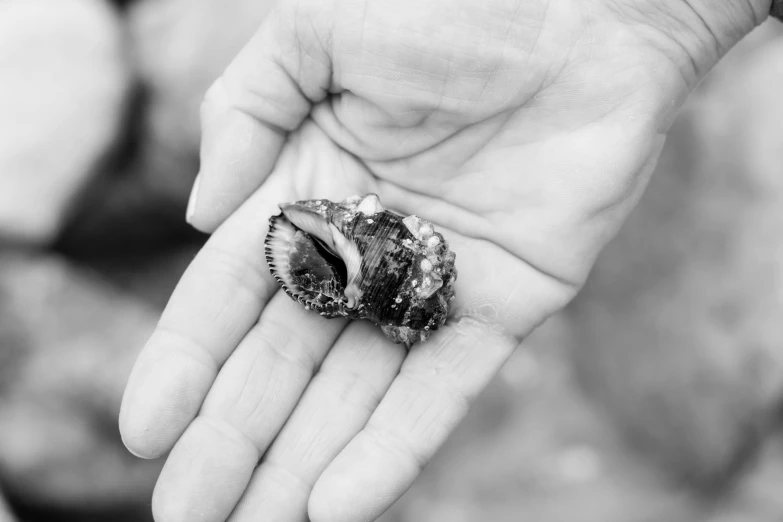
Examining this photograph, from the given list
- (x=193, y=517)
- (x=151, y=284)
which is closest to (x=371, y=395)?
(x=193, y=517)

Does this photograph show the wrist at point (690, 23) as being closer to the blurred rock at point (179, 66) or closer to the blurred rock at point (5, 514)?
the blurred rock at point (179, 66)

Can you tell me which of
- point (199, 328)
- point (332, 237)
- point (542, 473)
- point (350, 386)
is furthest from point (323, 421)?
point (542, 473)

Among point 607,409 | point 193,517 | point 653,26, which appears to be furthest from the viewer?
point 607,409

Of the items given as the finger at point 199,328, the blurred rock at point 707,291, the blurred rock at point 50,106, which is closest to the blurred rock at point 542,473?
the blurred rock at point 707,291

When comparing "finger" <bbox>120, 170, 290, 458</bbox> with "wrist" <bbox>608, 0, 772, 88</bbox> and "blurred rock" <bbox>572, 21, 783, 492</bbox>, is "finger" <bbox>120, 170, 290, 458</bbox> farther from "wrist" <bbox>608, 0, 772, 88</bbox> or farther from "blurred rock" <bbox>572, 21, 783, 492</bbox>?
"blurred rock" <bbox>572, 21, 783, 492</bbox>

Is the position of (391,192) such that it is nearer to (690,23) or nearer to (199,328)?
(199,328)

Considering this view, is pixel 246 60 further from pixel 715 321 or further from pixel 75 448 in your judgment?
pixel 715 321
